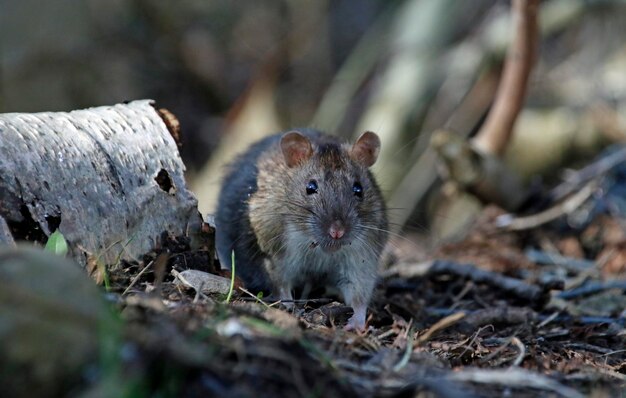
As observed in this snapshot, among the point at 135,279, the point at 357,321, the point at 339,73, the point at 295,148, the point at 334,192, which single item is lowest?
the point at 357,321

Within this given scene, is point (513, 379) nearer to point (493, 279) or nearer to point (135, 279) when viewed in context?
point (135, 279)

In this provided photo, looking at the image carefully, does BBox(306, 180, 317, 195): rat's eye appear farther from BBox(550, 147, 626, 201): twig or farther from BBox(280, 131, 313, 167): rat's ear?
BBox(550, 147, 626, 201): twig

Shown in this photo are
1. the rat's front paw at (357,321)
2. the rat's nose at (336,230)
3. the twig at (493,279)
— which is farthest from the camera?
the twig at (493,279)

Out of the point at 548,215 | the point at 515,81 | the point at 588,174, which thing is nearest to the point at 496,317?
the point at 548,215

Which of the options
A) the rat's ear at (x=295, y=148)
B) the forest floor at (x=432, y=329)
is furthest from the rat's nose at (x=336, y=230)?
the rat's ear at (x=295, y=148)

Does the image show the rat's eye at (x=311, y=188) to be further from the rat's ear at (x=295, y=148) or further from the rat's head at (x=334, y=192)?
the rat's ear at (x=295, y=148)
